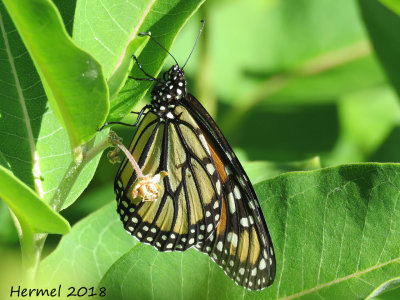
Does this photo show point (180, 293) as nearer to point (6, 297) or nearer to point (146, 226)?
point (146, 226)

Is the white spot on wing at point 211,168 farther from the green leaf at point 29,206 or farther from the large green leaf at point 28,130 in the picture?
the green leaf at point 29,206

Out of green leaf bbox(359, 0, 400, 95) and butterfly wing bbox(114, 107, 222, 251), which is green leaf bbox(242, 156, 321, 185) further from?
green leaf bbox(359, 0, 400, 95)

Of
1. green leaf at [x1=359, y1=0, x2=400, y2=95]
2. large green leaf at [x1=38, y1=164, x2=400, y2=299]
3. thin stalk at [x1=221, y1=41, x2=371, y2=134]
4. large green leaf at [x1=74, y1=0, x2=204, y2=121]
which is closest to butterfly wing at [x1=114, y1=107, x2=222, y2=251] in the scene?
large green leaf at [x1=38, y1=164, x2=400, y2=299]

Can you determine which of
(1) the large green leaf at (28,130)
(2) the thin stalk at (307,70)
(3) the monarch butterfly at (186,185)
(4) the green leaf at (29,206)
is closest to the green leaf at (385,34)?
(2) the thin stalk at (307,70)

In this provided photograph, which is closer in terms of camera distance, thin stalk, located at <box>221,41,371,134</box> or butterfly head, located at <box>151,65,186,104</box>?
butterfly head, located at <box>151,65,186,104</box>

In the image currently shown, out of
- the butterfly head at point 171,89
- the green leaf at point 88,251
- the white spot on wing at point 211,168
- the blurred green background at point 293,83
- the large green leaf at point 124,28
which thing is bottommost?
the blurred green background at point 293,83
